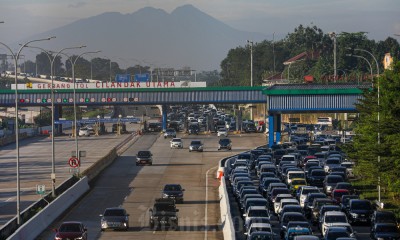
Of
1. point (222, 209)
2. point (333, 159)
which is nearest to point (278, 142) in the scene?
point (333, 159)

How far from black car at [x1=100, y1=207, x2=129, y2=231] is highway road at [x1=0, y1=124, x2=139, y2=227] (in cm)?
557

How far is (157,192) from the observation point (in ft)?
206

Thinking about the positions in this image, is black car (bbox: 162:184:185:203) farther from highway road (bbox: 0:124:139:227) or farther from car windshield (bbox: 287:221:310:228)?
car windshield (bbox: 287:221:310:228)

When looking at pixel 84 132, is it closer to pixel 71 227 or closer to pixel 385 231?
pixel 71 227

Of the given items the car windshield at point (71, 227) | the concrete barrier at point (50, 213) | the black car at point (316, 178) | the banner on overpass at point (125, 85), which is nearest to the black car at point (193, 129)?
the banner on overpass at point (125, 85)

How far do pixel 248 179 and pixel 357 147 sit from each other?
7.39m

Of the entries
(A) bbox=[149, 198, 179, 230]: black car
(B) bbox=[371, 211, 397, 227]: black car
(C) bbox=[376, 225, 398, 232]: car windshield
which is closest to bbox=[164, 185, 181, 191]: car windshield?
(A) bbox=[149, 198, 179, 230]: black car

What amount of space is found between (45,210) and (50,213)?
3.98 feet

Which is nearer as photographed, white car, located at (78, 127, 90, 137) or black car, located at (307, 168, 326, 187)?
black car, located at (307, 168, 326, 187)

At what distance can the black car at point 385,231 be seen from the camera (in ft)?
135

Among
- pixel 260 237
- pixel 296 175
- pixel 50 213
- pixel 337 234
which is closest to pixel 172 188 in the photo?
pixel 50 213

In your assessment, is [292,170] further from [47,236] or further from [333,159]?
[47,236]

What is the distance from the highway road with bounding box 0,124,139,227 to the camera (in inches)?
2414

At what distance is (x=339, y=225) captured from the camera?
41.8 meters
